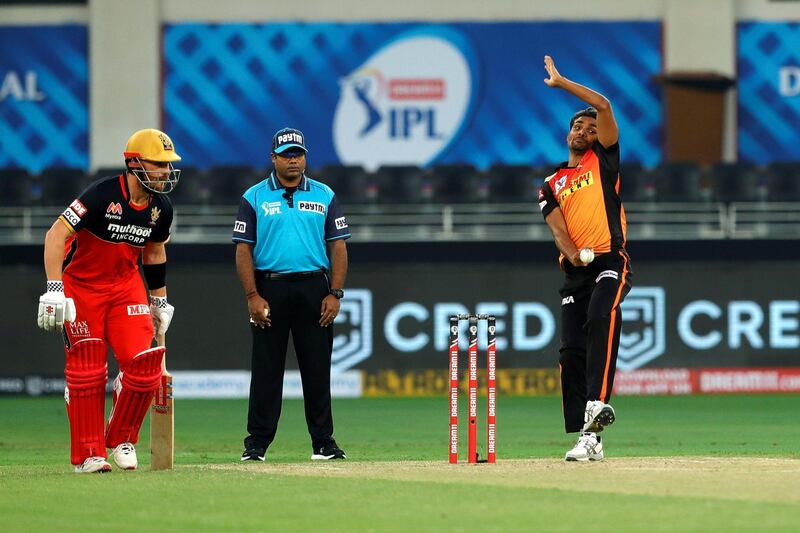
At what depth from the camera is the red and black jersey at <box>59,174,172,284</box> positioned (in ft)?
32.4

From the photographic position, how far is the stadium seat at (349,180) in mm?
25406

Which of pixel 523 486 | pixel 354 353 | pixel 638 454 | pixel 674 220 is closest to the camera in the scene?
pixel 523 486

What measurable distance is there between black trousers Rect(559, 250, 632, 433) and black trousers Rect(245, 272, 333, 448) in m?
1.66

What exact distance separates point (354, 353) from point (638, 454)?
881 centimetres

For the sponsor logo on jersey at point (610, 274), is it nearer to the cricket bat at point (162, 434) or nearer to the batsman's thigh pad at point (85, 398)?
the cricket bat at point (162, 434)

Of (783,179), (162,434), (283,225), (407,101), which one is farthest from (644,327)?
(162,434)

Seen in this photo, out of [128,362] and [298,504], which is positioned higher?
[128,362]

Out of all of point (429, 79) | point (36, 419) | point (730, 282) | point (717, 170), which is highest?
point (429, 79)

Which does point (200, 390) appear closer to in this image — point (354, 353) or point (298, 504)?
point (354, 353)

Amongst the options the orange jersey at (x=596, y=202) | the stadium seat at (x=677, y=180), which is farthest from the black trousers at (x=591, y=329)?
the stadium seat at (x=677, y=180)

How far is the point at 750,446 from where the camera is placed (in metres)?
13.0

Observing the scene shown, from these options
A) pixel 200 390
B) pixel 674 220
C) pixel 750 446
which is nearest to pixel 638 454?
pixel 750 446

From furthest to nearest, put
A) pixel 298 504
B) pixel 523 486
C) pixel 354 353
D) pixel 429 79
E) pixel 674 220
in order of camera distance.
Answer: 1. pixel 429 79
2. pixel 674 220
3. pixel 354 353
4. pixel 523 486
5. pixel 298 504

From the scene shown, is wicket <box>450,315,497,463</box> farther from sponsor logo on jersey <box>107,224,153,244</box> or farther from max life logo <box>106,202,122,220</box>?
max life logo <box>106,202,122,220</box>
